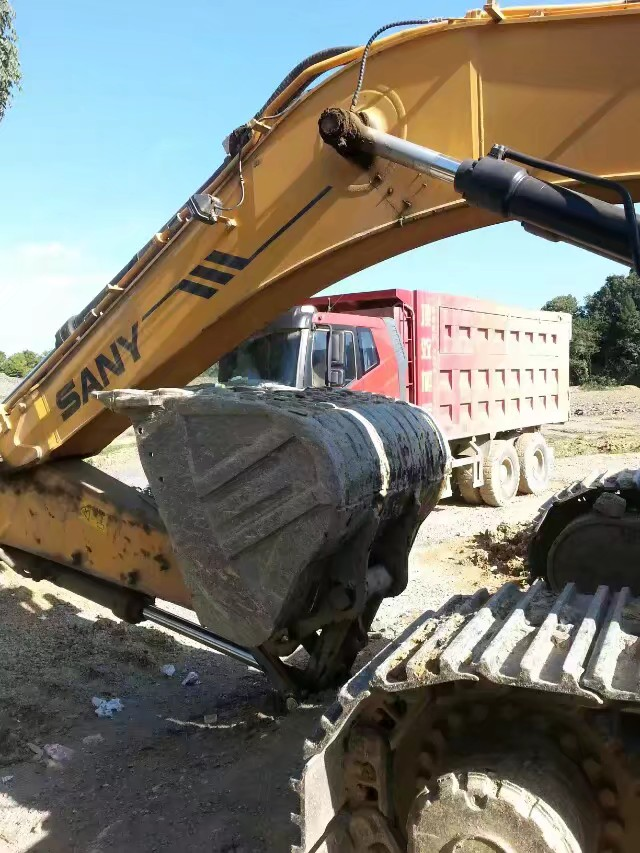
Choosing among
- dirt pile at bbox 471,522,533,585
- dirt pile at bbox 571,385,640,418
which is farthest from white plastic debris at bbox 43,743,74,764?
dirt pile at bbox 571,385,640,418

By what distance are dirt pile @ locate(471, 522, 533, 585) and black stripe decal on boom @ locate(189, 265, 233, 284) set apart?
4.75 metres

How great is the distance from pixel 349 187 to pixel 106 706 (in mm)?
3102

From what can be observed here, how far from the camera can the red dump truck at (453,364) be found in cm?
731

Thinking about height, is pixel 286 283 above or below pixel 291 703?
above

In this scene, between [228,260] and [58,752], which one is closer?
[228,260]

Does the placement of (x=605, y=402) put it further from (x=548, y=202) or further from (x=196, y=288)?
(x=548, y=202)

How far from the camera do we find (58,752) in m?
3.78

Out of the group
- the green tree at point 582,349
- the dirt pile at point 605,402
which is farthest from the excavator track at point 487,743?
the green tree at point 582,349

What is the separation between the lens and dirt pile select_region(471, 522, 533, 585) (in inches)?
287

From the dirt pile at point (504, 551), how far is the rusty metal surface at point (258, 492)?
4296mm

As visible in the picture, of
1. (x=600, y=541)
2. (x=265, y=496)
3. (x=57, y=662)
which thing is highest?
(x=265, y=496)

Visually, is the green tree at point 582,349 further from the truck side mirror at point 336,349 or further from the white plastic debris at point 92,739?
the white plastic debris at point 92,739

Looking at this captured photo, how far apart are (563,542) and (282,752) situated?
5.54ft

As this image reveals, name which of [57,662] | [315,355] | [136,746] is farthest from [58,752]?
[315,355]
